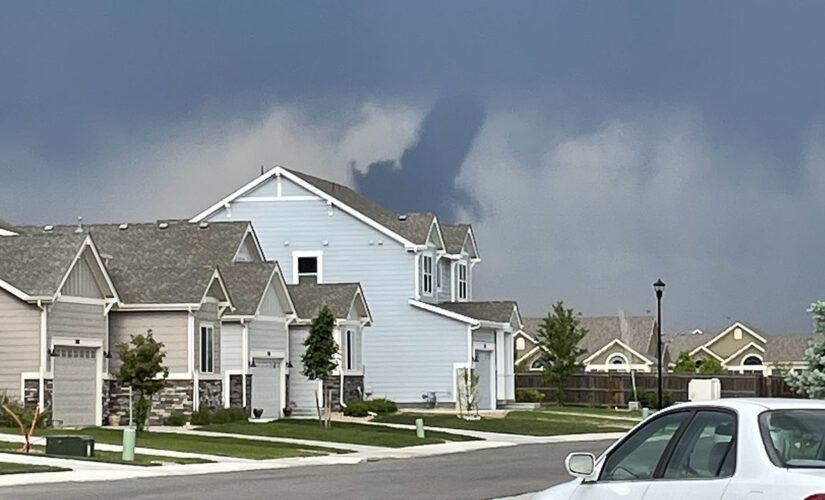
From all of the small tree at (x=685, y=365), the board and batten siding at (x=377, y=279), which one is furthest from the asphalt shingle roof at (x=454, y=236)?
the small tree at (x=685, y=365)

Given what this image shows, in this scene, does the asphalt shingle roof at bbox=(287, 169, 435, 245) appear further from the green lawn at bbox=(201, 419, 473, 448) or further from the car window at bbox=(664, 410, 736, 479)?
the car window at bbox=(664, 410, 736, 479)

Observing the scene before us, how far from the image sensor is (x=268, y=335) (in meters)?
52.9

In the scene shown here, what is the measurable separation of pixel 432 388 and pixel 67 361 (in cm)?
2247

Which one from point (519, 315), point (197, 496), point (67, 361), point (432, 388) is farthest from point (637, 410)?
point (197, 496)

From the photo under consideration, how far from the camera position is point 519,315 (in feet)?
224

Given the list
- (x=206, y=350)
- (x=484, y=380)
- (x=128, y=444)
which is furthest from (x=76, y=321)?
(x=484, y=380)

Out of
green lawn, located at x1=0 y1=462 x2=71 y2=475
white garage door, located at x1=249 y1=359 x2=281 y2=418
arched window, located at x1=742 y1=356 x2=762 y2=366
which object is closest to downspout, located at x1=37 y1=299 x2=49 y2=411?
white garage door, located at x1=249 y1=359 x2=281 y2=418

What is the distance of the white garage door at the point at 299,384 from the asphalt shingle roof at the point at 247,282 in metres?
4.33

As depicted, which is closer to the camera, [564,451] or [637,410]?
[564,451]

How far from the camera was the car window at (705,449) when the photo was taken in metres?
9.62

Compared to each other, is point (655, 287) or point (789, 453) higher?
point (655, 287)

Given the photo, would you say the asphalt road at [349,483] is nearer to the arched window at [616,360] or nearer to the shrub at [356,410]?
the shrub at [356,410]

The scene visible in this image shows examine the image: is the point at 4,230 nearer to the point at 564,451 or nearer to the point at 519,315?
the point at 519,315

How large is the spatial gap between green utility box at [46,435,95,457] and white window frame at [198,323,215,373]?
15032mm
